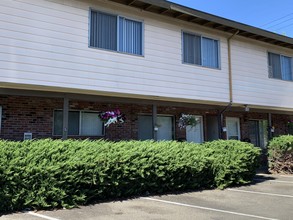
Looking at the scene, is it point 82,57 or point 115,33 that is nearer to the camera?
point 82,57

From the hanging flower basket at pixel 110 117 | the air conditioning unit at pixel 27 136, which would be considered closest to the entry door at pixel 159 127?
the hanging flower basket at pixel 110 117

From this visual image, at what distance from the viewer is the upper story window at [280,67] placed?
16.0 metres

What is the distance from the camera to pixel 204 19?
1270 centimetres

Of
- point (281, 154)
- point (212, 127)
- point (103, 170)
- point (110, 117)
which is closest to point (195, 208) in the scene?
point (103, 170)

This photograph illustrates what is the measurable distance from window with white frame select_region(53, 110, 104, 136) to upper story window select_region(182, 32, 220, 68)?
4.01 meters

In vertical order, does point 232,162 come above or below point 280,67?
below

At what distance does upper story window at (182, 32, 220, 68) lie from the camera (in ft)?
42.3

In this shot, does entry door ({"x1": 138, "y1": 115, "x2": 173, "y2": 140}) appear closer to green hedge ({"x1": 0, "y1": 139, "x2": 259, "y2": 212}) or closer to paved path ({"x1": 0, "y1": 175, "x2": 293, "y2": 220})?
green hedge ({"x1": 0, "y1": 139, "x2": 259, "y2": 212})

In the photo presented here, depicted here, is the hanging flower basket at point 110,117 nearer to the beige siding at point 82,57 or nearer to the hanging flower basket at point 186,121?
the beige siding at point 82,57

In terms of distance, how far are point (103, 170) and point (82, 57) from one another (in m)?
3.83

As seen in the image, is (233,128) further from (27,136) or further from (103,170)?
(103,170)

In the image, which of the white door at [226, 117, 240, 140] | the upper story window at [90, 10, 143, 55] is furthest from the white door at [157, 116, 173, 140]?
the upper story window at [90, 10, 143, 55]

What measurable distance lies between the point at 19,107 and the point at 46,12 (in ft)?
10.7

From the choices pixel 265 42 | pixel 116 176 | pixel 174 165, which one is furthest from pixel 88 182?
pixel 265 42
